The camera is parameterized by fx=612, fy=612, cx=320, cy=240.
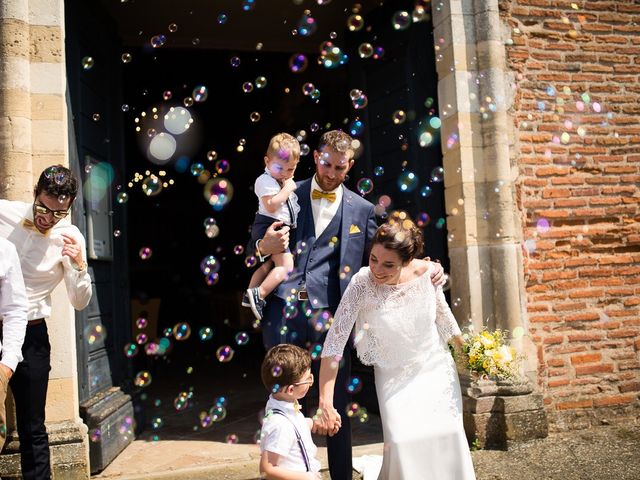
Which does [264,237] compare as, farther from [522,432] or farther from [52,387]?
[522,432]

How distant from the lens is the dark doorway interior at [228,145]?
593cm

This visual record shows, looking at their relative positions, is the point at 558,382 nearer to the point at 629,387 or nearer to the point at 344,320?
the point at 629,387

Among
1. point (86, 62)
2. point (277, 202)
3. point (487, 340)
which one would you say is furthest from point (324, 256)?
point (86, 62)

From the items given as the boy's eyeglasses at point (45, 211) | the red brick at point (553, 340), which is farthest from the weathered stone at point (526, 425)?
the boy's eyeglasses at point (45, 211)

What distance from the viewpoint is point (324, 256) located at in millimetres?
3795

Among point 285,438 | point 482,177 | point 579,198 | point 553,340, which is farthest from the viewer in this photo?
point 579,198

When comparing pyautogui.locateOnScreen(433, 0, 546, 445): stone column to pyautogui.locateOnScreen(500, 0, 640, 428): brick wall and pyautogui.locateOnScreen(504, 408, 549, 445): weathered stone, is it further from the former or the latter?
pyautogui.locateOnScreen(504, 408, 549, 445): weathered stone

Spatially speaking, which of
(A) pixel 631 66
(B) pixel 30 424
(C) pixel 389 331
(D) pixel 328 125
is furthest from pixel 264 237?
(D) pixel 328 125

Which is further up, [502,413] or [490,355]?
[490,355]

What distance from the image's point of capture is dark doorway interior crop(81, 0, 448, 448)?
5.93 metres

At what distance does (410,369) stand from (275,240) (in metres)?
1.10

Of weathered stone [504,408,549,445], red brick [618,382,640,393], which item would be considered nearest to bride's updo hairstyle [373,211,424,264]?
weathered stone [504,408,549,445]

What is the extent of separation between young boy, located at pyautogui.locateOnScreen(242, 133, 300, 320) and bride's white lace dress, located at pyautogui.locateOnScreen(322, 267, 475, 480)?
1.81 feet

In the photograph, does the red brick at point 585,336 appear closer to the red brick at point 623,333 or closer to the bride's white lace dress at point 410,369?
the red brick at point 623,333
